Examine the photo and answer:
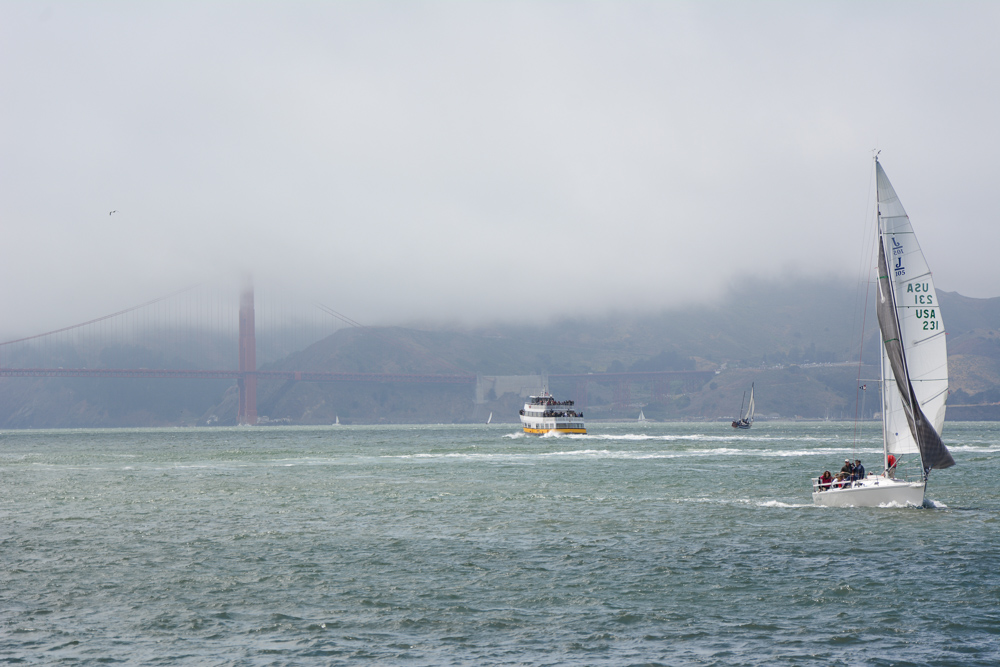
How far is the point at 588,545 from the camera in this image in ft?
88.1

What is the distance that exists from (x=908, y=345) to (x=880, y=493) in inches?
213

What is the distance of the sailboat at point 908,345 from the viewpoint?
3127 centimetres

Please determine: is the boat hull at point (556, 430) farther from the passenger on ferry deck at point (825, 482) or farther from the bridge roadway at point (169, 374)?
the passenger on ferry deck at point (825, 482)

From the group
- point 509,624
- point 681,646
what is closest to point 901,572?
point 681,646

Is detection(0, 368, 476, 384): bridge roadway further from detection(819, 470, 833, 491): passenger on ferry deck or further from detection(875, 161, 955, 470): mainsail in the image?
detection(875, 161, 955, 470): mainsail

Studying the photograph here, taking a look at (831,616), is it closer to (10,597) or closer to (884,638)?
(884,638)

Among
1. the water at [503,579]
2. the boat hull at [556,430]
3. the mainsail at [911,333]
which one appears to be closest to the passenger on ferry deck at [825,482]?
the water at [503,579]

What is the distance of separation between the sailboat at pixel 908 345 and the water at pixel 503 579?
7.23ft

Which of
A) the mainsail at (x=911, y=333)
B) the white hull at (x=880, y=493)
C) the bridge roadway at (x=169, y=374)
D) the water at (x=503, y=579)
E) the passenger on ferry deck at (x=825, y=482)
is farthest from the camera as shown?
the bridge roadway at (x=169, y=374)

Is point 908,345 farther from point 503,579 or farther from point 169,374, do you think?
point 169,374

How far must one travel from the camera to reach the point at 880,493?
32781 millimetres

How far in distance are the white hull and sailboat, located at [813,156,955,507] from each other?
35 mm

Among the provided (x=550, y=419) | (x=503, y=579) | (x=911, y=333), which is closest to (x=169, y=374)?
(x=550, y=419)

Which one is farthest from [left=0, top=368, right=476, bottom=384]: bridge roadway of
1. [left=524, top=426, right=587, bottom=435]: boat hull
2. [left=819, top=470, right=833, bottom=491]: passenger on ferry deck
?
[left=819, top=470, right=833, bottom=491]: passenger on ferry deck
